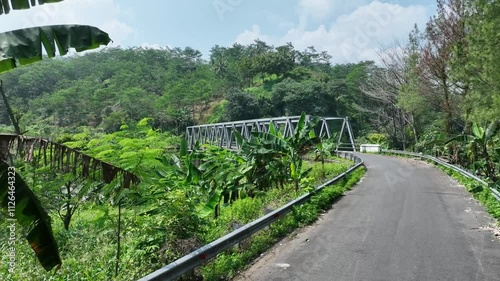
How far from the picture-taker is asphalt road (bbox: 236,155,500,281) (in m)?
5.37

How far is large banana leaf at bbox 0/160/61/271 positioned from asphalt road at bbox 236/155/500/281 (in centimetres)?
237

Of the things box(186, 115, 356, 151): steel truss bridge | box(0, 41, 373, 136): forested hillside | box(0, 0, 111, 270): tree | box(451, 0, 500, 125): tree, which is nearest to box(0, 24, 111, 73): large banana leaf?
box(0, 0, 111, 270): tree

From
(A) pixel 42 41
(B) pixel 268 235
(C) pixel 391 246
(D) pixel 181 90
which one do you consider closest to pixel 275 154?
(B) pixel 268 235

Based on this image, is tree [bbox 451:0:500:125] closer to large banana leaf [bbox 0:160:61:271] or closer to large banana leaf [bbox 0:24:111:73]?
large banana leaf [bbox 0:24:111:73]

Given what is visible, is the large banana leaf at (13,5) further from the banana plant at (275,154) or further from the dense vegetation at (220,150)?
the banana plant at (275,154)

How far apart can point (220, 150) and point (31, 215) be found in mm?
10848

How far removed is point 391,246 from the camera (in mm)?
6680

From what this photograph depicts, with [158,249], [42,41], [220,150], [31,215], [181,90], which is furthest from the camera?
[181,90]

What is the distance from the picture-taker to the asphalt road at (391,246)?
17.6 feet

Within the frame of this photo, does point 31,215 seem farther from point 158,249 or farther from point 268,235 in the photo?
point 268,235

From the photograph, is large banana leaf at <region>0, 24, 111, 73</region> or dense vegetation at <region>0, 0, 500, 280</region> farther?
dense vegetation at <region>0, 0, 500, 280</region>

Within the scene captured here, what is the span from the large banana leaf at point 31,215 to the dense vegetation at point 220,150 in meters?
0.85

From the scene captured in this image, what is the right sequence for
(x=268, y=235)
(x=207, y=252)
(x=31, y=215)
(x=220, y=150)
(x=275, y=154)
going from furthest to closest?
1. (x=220, y=150)
2. (x=275, y=154)
3. (x=268, y=235)
4. (x=207, y=252)
5. (x=31, y=215)

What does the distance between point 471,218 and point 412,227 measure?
202 cm
